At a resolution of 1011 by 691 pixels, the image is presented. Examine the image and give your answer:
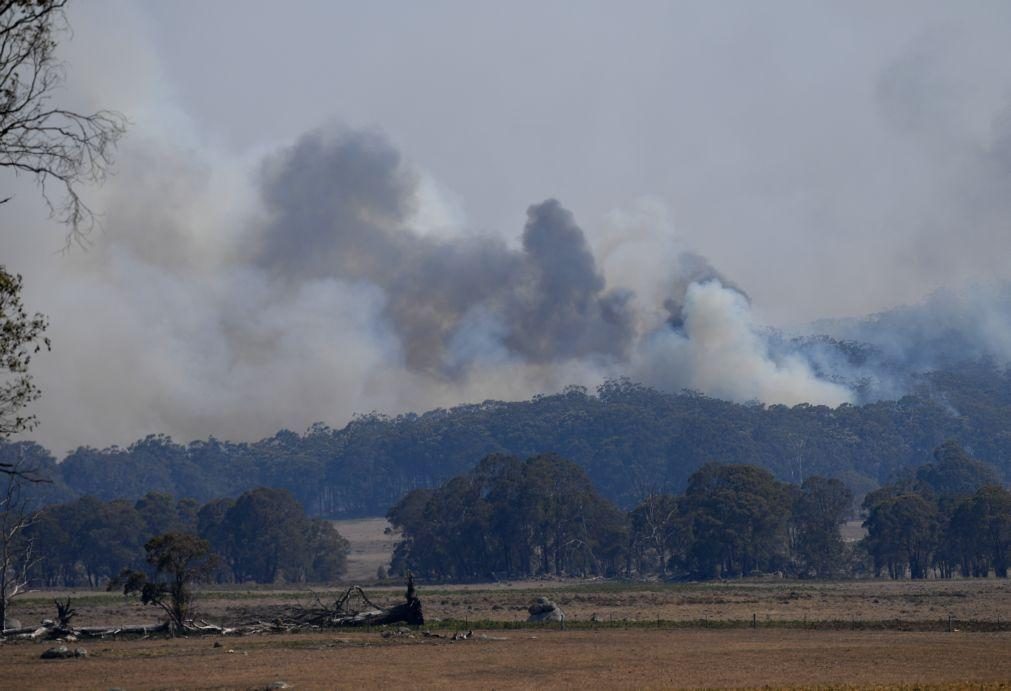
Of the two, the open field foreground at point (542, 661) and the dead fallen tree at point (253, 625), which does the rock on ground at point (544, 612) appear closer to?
the open field foreground at point (542, 661)

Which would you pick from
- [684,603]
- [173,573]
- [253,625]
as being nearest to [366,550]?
[684,603]

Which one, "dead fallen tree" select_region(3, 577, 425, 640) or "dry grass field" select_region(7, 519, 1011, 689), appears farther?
"dead fallen tree" select_region(3, 577, 425, 640)

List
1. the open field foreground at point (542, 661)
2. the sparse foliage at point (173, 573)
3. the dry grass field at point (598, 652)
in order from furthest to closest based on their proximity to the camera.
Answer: the sparse foliage at point (173, 573) → the dry grass field at point (598, 652) → the open field foreground at point (542, 661)

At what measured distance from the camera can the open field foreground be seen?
36719 mm

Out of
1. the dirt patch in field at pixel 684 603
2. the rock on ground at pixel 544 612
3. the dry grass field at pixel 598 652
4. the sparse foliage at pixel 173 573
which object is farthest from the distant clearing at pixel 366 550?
the rock on ground at pixel 544 612

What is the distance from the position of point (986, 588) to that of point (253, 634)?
191ft

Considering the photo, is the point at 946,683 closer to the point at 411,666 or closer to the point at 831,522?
the point at 411,666

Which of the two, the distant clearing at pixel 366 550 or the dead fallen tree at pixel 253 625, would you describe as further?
the distant clearing at pixel 366 550

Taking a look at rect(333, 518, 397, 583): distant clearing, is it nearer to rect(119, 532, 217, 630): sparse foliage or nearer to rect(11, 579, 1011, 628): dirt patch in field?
rect(11, 579, 1011, 628): dirt patch in field

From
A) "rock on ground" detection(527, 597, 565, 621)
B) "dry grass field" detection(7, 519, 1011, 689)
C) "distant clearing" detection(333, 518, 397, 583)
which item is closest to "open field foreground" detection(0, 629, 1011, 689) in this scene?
"dry grass field" detection(7, 519, 1011, 689)

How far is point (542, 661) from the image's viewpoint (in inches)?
1684

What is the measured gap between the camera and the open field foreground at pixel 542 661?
3672cm

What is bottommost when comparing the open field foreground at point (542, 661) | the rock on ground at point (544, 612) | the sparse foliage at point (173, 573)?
the open field foreground at point (542, 661)

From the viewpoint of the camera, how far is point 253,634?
56.0 m
